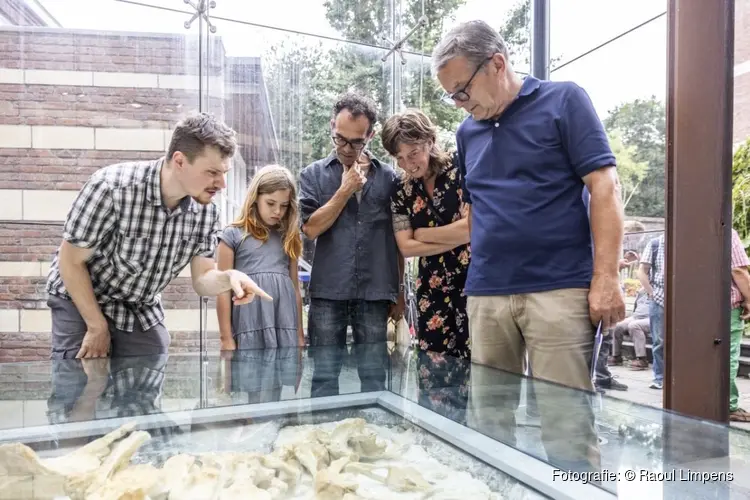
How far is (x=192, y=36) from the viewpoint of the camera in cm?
357

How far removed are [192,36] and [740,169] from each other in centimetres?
339

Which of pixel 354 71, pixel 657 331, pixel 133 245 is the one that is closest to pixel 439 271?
pixel 133 245

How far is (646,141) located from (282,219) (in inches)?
93.0

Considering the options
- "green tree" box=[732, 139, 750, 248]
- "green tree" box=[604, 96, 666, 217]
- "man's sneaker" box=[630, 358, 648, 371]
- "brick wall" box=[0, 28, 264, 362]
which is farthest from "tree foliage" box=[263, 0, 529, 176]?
"man's sneaker" box=[630, 358, 648, 371]

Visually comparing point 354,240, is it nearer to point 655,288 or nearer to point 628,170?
point 628,170

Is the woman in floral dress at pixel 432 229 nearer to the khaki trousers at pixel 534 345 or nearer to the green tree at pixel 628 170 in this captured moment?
the khaki trousers at pixel 534 345

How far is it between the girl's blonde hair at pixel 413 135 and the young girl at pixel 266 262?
20.0 inches

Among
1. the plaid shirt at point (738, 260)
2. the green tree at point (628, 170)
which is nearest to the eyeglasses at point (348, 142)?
the green tree at point (628, 170)

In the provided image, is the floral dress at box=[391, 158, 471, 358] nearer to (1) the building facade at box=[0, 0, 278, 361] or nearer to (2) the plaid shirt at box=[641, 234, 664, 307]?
(1) the building facade at box=[0, 0, 278, 361]

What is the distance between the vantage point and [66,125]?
3.59 meters

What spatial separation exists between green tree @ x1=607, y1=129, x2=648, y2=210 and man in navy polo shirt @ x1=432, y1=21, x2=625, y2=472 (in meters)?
1.96

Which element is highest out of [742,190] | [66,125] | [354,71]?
[354,71]

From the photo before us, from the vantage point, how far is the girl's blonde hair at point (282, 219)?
2420mm

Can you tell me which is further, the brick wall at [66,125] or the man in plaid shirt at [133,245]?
the brick wall at [66,125]
